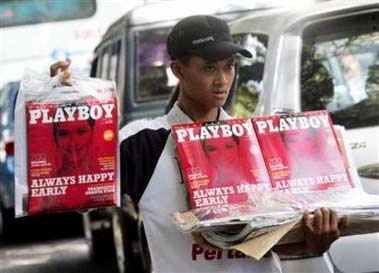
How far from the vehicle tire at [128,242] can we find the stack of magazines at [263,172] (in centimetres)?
391

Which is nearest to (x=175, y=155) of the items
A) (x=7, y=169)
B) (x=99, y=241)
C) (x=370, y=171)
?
(x=370, y=171)

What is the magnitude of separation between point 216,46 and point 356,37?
1.99 metres

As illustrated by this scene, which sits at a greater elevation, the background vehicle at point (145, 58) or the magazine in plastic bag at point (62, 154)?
the background vehicle at point (145, 58)

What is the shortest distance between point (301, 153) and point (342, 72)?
201 centimetres

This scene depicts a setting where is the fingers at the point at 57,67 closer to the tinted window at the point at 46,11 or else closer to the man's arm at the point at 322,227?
the man's arm at the point at 322,227

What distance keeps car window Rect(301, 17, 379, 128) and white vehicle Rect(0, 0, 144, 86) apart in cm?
1041

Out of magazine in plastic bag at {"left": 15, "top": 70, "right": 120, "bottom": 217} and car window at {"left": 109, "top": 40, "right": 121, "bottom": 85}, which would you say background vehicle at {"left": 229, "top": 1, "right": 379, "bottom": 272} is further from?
car window at {"left": 109, "top": 40, "right": 121, "bottom": 85}

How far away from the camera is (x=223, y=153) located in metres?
2.88

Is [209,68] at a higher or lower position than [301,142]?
higher

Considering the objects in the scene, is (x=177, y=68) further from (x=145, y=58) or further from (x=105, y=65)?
(x=105, y=65)

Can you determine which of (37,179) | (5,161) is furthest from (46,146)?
(5,161)

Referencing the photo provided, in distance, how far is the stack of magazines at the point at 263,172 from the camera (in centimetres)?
277

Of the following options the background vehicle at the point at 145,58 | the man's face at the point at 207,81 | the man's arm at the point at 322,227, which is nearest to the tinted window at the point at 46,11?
the background vehicle at the point at 145,58

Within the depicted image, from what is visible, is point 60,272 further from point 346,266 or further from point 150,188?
point 150,188
